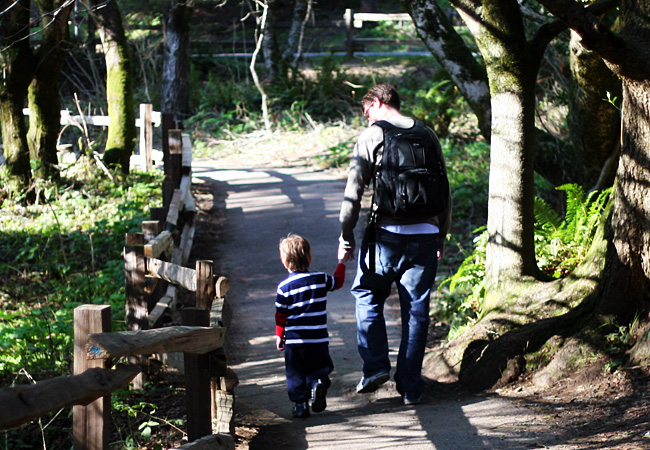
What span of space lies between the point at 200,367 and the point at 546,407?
2228 mm

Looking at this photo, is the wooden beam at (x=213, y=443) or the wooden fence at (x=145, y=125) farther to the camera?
the wooden fence at (x=145, y=125)

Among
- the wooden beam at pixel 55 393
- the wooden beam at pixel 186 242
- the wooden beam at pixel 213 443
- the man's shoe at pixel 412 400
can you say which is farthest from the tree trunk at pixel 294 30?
the wooden beam at pixel 55 393

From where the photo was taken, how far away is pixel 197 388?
427 centimetres

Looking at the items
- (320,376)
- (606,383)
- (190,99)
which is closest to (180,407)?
(320,376)

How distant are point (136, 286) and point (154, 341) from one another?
9.54 feet

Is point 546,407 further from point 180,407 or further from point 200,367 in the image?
point 180,407

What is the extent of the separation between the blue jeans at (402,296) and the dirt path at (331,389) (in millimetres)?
312

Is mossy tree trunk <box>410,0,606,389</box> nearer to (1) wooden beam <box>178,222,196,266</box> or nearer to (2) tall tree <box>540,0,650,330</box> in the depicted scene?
(2) tall tree <box>540,0,650,330</box>

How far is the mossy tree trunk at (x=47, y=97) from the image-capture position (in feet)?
40.4

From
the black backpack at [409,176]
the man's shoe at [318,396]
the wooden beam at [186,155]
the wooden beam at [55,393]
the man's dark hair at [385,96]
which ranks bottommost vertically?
the man's shoe at [318,396]

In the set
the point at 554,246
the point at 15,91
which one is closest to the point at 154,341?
the point at 554,246

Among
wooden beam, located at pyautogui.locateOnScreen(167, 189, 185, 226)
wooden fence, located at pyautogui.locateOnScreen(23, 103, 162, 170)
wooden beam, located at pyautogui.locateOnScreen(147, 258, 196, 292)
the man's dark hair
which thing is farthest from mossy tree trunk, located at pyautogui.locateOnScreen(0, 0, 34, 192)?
the man's dark hair

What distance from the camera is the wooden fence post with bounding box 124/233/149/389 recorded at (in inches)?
241

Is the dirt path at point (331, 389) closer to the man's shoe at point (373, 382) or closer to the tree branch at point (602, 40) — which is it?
the man's shoe at point (373, 382)
